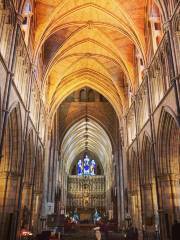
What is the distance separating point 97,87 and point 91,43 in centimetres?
628

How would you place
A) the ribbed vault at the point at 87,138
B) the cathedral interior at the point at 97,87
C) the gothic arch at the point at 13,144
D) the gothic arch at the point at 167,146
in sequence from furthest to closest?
1. the ribbed vault at the point at 87,138
2. the gothic arch at the point at 167,146
3. the gothic arch at the point at 13,144
4. the cathedral interior at the point at 97,87

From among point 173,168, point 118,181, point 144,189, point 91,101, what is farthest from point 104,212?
point 173,168

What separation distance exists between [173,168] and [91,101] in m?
21.4

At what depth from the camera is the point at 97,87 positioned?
28.5 meters

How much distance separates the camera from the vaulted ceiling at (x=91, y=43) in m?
17.9

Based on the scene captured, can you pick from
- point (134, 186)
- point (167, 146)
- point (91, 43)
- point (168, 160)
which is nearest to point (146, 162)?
point (168, 160)

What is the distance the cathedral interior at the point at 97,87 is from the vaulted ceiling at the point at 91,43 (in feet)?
0.24

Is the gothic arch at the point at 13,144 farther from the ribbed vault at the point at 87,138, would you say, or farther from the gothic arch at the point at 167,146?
the ribbed vault at the point at 87,138

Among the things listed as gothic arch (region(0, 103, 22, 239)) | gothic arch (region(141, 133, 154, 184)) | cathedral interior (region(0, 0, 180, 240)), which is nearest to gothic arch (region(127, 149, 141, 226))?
cathedral interior (region(0, 0, 180, 240))

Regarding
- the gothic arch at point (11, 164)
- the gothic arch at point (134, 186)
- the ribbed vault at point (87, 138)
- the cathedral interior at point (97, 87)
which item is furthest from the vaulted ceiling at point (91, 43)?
the ribbed vault at point (87, 138)

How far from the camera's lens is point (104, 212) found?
48.8 m

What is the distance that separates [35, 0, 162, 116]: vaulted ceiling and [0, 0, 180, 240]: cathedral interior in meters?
0.07

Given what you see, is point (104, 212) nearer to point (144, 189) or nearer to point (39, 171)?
point (39, 171)

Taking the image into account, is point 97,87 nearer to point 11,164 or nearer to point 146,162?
point 146,162
